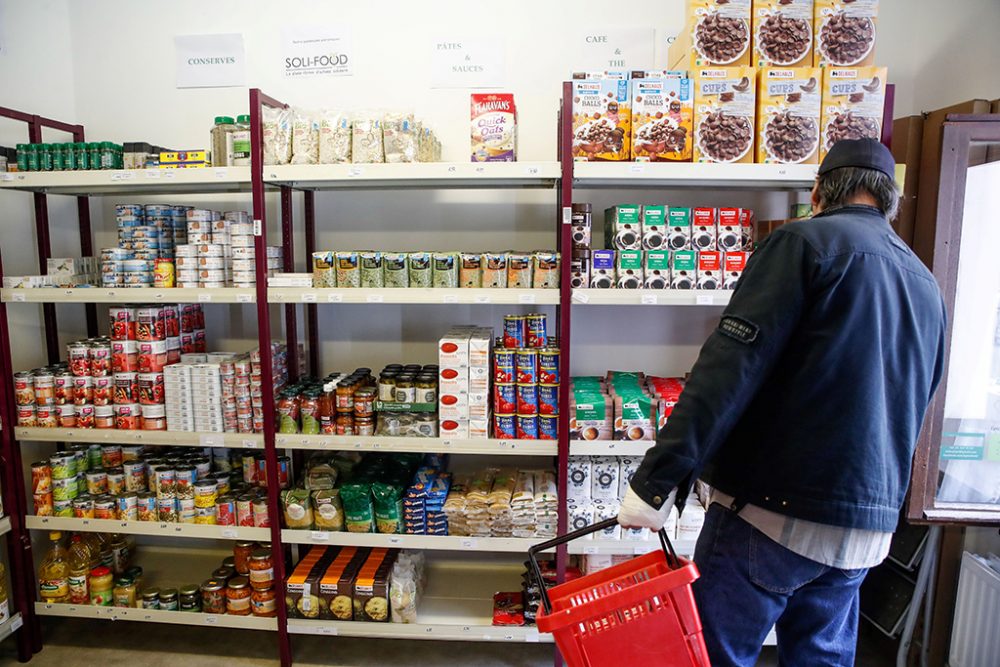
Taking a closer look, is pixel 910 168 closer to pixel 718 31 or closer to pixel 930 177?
pixel 930 177

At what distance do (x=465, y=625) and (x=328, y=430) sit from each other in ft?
3.59

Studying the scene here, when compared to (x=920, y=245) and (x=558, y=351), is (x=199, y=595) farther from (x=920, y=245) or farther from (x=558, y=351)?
(x=920, y=245)

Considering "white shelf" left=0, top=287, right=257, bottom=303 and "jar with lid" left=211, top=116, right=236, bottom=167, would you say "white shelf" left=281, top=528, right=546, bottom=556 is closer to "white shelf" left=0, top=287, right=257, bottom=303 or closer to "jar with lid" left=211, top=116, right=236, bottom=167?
"white shelf" left=0, top=287, right=257, bottom=303

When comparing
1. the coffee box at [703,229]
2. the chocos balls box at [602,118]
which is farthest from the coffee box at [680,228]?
the chocos balls box at [602,118]

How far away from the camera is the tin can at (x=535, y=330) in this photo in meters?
2.77

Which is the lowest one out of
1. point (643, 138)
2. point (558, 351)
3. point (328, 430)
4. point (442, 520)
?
point (442, 520)

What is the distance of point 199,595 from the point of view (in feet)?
10.1

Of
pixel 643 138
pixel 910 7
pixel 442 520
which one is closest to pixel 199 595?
pixel 442 520

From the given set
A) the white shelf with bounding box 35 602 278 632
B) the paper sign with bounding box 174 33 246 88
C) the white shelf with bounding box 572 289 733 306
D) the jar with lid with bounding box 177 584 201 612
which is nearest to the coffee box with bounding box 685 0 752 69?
the white shelf with bounding box 572 289 733 306

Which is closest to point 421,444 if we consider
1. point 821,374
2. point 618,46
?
point 821,374

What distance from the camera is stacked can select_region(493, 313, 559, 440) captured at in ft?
8.92

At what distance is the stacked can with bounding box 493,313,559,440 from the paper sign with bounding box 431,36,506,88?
4.36ft

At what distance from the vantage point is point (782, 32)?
2.57m

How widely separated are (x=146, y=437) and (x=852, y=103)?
3.40 meters
